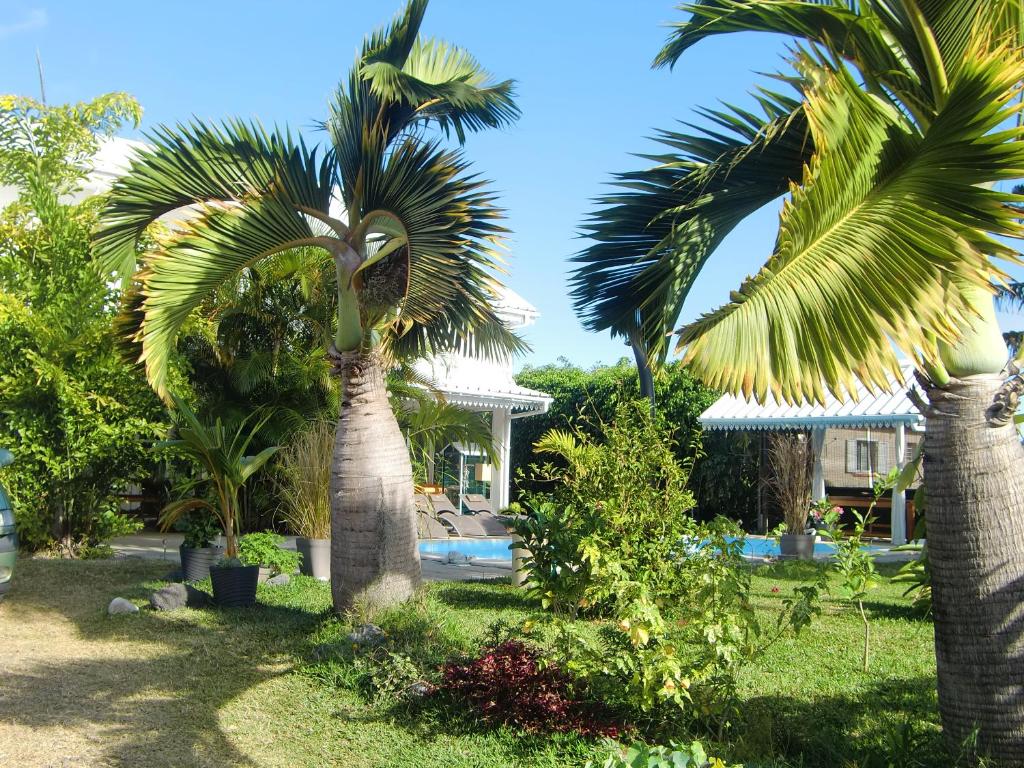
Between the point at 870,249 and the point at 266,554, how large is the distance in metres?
8.18

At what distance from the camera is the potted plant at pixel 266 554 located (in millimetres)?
9766

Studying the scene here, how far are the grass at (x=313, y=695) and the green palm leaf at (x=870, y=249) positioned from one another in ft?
7.10

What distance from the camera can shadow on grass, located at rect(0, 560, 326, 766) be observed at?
5051mm

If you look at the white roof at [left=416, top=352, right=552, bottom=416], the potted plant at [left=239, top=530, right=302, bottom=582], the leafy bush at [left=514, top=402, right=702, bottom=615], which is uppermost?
the white roof at [left=416, top=352, right=552, bottom=416]

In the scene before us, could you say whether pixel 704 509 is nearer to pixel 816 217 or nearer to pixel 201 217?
pixel 201 217

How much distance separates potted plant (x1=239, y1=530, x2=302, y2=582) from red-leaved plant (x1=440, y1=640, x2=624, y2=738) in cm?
483

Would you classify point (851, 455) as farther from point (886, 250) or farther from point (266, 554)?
point (886, 250)

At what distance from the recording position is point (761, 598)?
10062 mm

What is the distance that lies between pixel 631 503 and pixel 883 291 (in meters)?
4.07

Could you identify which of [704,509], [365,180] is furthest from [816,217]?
[704,509]

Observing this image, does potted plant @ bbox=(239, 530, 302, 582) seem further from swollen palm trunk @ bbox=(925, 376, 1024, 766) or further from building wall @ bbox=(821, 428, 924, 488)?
building wall @ bbox=(821, 428, 924, 488)

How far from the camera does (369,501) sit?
7.19 metres

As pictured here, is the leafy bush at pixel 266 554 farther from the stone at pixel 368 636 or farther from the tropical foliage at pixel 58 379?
the stone at pixel 368 636

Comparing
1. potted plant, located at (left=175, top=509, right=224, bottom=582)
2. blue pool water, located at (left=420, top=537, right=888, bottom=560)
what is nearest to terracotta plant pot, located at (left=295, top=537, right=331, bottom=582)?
potted plant, located at (left=175, top=509, right=224, bottom=582)
